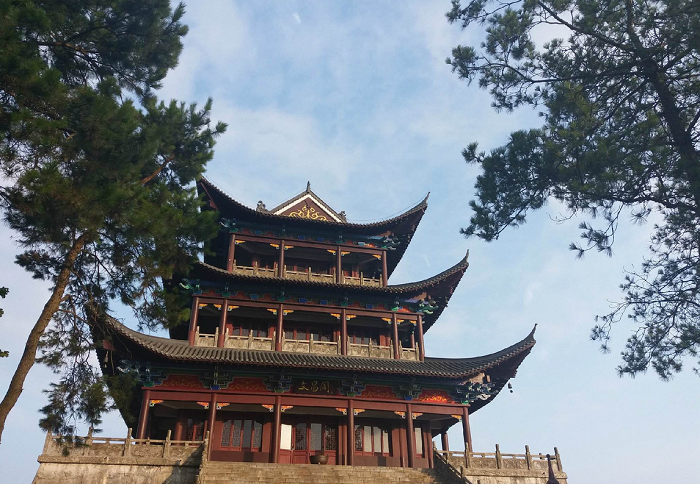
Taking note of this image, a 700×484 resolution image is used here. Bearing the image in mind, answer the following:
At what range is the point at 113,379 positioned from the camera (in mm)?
10641

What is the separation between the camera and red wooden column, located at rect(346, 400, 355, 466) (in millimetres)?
17609

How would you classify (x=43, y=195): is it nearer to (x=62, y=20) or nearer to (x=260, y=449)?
(x=62, y=20)

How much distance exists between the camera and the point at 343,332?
20.7m

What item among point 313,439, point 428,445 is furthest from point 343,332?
point 428,445

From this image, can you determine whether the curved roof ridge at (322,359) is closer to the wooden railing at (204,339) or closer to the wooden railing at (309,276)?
the wooden railing at (204,339)

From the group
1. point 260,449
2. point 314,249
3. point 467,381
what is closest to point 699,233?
point 467,381

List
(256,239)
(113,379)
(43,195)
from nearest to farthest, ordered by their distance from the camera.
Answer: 1. (43,195)
2. (113,379)
3. (256,239)

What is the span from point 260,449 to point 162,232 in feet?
34.2

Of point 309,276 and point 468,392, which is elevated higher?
point 309,276

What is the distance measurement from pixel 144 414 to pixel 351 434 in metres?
6.45

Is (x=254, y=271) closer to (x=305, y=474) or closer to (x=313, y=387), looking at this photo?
(x=313, y=387)

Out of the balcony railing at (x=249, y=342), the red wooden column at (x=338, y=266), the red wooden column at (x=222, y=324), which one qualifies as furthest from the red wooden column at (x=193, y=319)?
the red wooden column at (x=338, y=266)

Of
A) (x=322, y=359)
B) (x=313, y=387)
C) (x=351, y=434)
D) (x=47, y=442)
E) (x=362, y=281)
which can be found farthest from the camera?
(x=362, y=281)

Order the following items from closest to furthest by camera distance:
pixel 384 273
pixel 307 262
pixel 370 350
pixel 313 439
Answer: pixel 313 439 → pixel 370 350 → pixel 384 273 → pixel 307 262
